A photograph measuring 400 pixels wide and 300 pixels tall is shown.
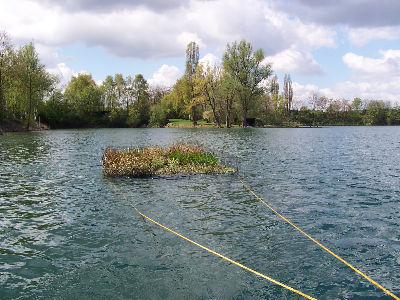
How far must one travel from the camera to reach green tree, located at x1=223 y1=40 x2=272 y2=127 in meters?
99.8

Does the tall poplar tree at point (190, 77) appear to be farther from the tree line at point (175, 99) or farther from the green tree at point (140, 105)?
the green tree at point (140, 105)

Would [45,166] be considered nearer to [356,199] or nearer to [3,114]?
[356,199]

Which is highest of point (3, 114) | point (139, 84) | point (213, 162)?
point (139, 84)

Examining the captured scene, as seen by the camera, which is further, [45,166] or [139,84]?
[139,84]

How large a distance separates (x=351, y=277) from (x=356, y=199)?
29.0ft

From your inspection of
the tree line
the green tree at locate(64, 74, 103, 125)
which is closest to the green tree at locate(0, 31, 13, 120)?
the tree line

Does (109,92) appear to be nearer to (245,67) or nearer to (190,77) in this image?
(190,77)

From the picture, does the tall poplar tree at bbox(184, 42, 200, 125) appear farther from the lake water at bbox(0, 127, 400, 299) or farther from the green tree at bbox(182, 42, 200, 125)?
the lake water at bbox(0, 127, 400, 299)

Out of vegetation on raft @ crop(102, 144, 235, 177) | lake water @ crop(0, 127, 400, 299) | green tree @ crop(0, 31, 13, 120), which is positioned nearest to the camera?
lake water @ crop(0, 127, 400, 299)

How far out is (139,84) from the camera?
145000mm

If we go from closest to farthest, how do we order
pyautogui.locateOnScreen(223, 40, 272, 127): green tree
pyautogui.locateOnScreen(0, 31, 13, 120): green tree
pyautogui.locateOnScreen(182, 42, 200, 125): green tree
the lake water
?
the lake water, pyautogui.locateOnScreen(0, 31, 13, 120): green tree, pyautogui.locateOnScreen(223, 40, 272, 127): green tree, pyautogui.locateOnScreen(182, 42, 200, 125): green tree

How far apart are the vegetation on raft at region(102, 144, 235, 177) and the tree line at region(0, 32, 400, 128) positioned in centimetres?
6528

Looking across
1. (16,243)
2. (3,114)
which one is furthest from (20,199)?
(3,114)

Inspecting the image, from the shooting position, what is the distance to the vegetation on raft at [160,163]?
871 inches
